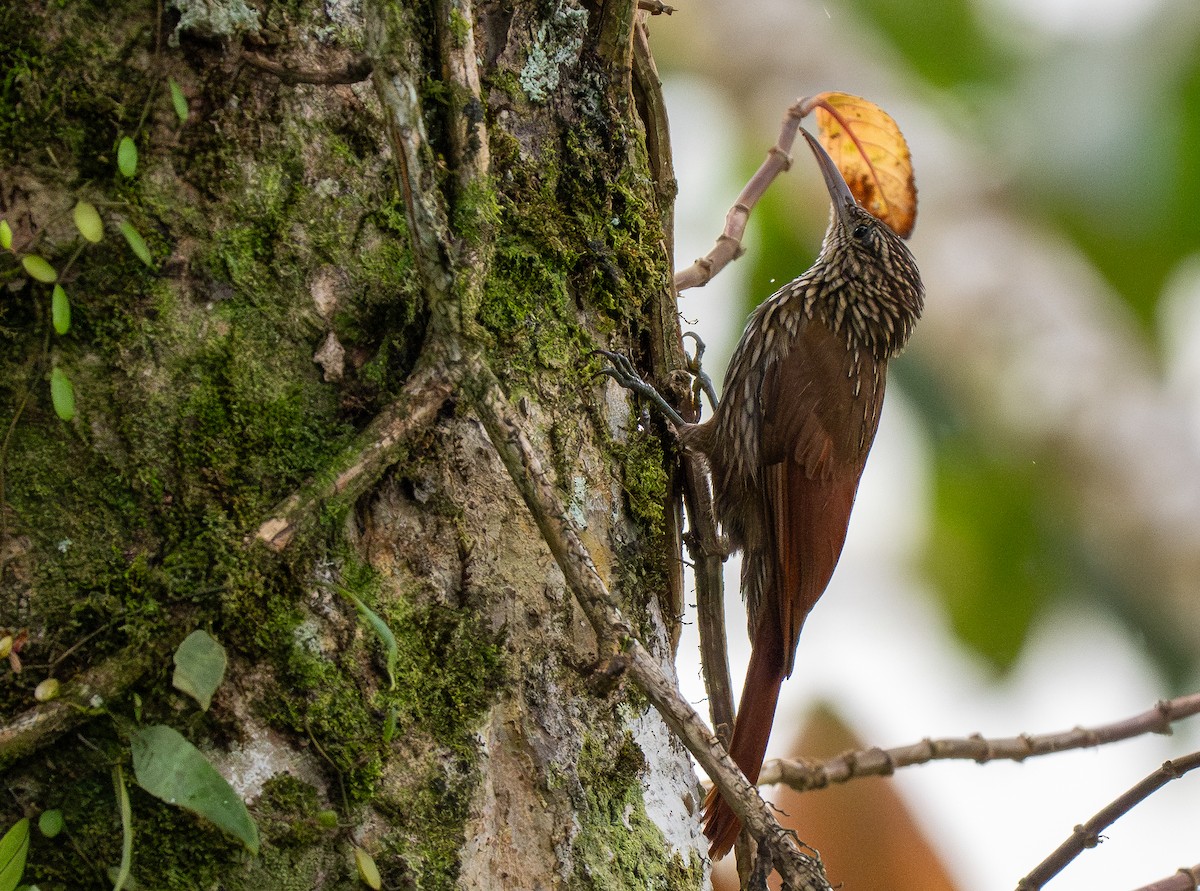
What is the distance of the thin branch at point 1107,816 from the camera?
179 cm

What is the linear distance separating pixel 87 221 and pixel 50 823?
1.96 ft

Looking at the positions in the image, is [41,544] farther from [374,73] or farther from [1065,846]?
[1065,846]

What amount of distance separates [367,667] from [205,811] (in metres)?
0.23

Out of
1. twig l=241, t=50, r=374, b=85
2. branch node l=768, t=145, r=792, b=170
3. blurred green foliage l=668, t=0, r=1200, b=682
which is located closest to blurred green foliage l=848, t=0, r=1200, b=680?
blurred green foliage l=668, t=0, r=1200, b=682

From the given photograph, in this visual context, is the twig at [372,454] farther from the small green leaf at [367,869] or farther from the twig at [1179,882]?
the twig at [1179,882]

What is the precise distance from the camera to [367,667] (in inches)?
52.0

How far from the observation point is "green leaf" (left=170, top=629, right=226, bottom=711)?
117 centimetres

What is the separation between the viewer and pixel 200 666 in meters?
1.18

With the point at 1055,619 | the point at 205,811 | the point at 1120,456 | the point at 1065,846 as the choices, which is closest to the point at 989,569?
the point at 1055,619

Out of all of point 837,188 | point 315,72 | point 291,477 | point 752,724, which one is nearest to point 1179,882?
point 752,724

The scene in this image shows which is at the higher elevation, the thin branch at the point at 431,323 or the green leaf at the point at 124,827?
the thin branch at the point at 431,323

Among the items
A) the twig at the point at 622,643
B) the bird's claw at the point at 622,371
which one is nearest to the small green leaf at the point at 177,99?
the twig at the point at 622,643

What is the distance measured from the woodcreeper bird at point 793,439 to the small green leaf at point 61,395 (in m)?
1.26

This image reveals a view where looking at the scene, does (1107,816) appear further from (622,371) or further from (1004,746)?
(622,371)
